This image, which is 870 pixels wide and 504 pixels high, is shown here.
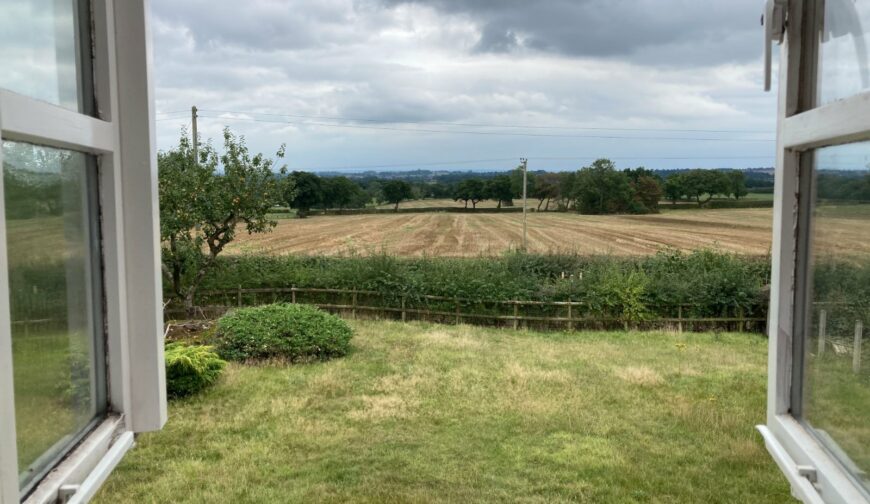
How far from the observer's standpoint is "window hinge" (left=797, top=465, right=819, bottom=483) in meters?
1.11

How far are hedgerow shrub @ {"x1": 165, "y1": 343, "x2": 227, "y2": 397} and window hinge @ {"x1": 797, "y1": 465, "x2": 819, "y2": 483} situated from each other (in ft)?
21.5

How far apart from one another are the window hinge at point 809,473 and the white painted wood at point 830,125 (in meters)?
0.56

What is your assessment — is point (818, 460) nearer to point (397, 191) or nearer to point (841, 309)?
point (841, 309)

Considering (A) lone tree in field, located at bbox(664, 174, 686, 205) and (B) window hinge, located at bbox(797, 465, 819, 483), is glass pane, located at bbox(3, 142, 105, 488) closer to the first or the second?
(B) window hinge, located at bbox(797, 465, 819, 483)

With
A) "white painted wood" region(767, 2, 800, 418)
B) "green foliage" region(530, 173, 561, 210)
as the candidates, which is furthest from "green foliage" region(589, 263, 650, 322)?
"green foliage" region(530, 173, 561, 210)

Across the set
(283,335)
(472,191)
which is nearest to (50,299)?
(283,335)

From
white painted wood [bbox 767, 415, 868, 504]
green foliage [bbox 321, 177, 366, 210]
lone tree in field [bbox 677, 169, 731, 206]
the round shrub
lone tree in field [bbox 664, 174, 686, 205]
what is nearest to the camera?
white painted wood [bbox 767, 415, 868, 504]

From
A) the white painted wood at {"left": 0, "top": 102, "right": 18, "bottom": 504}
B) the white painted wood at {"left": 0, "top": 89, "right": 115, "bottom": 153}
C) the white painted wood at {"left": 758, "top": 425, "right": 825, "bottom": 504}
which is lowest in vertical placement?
the white painted wood at {"left": 758, "top": 425, "right": 825, "bottom": 504}

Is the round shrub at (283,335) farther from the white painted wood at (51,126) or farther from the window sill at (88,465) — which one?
the white painted wood at (51,126)

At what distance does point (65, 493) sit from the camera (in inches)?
38.3

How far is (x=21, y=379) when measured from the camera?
93cm

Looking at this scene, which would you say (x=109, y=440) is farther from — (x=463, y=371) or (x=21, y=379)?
(x=463, y=371)

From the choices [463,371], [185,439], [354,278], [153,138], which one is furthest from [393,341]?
[153,138]

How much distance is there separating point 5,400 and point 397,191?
34.1 m
